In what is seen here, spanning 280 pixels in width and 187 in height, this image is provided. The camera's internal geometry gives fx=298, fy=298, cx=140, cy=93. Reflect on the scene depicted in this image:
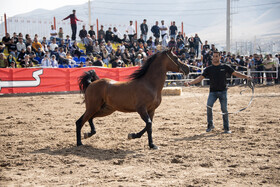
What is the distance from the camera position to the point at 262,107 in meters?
11.2

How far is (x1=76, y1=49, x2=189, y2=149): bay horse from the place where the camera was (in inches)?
245

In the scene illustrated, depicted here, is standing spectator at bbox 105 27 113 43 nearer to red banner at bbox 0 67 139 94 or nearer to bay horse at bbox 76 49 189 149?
red banner at bbox 0 67 139 94

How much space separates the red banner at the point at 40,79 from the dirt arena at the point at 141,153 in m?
5.66

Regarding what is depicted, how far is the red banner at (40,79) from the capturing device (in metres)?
15.0

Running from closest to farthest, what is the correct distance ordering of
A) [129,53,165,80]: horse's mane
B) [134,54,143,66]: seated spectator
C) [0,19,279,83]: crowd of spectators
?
[129,53,165,80]: horse's mane
[0,19,279,83]: crowd of spectators
[134,54,143,66]: seated spectator

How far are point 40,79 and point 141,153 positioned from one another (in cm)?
1139

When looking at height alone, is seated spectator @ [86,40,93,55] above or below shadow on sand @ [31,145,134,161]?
above

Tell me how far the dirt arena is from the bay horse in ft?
2.30

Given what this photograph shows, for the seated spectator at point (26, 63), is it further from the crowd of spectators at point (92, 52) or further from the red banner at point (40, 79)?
the red banner at point (40, 79)

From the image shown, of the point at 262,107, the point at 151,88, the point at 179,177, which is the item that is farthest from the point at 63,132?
the point at 262,107

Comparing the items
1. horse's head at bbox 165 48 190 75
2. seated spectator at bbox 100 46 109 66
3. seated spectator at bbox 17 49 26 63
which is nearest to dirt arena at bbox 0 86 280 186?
horse's head at bbox 165 48 190 75

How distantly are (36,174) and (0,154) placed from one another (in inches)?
59.2

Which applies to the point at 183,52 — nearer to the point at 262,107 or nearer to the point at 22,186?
the point at 262,107

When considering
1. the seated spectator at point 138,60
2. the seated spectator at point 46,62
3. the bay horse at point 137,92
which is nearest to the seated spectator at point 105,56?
the seated spectator at point 138,60
